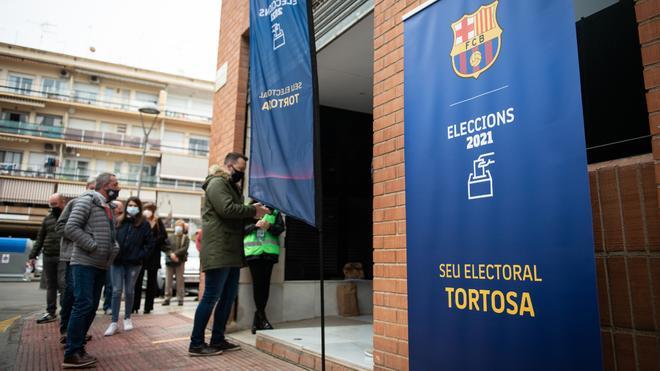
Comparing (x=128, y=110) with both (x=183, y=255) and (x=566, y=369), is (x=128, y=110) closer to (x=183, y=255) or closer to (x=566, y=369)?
(x=183, y=255)

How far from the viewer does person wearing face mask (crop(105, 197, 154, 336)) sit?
616 centimetres

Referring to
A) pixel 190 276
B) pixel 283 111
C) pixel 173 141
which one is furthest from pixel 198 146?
pixel 283 111

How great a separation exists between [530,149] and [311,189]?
1.46 meters

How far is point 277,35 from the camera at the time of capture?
3691 millimetres

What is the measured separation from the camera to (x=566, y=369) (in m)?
1.99

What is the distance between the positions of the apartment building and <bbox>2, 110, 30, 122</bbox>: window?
8cm

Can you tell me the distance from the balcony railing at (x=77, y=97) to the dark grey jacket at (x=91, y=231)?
111ft

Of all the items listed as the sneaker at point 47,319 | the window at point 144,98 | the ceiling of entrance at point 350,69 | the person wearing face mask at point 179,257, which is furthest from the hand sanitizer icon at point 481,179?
the window at point 144,98

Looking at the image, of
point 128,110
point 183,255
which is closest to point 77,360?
point 183,255

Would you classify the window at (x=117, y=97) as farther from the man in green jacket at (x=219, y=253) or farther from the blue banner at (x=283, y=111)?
the blue banner at (x=283, y=111)

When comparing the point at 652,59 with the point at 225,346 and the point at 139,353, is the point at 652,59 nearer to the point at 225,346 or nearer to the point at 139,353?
the point at 225,346

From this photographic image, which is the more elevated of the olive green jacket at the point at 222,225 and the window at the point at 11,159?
the window at the point at 11,159

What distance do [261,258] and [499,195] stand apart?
381 centimetres

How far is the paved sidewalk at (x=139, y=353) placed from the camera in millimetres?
4082
